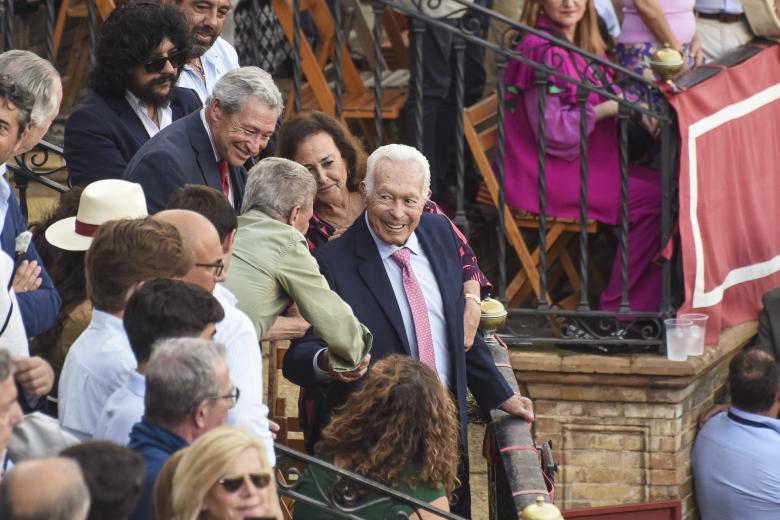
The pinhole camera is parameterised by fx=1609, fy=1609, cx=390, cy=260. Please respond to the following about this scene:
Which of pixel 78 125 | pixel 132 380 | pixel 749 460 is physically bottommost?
pixel 749 460

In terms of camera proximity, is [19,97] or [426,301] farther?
[426,301]

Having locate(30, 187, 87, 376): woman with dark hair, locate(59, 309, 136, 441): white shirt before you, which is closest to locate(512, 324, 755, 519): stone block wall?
locate(30, 187, 87, 376): woman with dark hair

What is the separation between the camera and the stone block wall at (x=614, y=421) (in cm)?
790

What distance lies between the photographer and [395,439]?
15.1 ft

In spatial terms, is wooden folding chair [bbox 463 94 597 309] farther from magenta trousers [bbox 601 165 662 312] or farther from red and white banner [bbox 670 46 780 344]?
red and white banner [bbox 670 46 780 344]

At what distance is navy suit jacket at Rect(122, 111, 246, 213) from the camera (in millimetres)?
5336

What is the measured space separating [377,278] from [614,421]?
117 inches

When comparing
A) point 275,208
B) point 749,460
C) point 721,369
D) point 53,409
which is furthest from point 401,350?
point 721,369

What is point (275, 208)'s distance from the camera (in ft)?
16.8

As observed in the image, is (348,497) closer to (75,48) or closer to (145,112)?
(145,112)

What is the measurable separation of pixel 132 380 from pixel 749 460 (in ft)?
14.9

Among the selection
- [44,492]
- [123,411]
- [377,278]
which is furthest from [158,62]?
[44,492]

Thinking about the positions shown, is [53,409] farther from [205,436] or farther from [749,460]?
[749,460]

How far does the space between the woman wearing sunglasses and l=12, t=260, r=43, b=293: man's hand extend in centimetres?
130
